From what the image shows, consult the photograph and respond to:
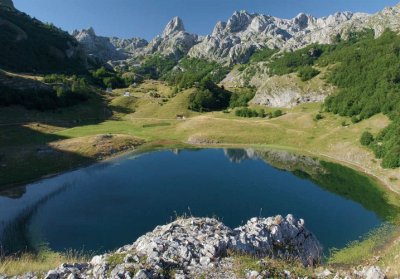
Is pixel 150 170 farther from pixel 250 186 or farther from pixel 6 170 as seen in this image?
pixel 6 170

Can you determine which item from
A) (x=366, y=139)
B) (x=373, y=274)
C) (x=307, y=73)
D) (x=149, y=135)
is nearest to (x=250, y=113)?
(x=307, y=73)

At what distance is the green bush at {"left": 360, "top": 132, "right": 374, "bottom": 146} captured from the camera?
86562mm

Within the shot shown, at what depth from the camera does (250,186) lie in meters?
65.6

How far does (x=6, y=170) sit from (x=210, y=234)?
60622 millimetres

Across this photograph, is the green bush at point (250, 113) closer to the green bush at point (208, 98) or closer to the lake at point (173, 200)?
the green bush at point (208, 98)

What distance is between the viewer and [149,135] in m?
108

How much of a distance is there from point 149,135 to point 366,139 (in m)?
59.5

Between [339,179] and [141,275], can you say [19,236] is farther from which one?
[339,179]

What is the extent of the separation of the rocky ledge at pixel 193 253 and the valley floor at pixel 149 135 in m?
48.3

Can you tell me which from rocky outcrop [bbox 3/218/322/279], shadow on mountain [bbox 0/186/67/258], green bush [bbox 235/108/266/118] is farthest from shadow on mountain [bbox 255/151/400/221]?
shadow on mountain [bbox 0/186/67/258]

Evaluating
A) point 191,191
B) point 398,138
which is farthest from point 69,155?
point 398,138

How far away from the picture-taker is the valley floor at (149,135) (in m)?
73.9

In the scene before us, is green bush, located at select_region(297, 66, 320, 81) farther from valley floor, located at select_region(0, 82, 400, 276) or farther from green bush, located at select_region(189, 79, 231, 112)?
green bush, located at select_region(189, 79, 231, 112)

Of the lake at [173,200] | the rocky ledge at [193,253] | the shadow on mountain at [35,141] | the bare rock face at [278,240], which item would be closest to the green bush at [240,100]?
the shadow on mountain at [35,141]
